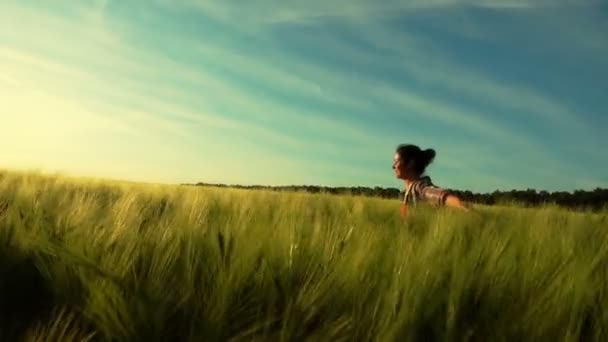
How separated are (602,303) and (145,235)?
1.16 metres

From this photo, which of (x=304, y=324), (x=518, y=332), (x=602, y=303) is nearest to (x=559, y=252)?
(x=602, y=303)

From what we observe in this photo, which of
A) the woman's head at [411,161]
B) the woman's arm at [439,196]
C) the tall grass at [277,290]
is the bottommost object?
the tall grass at [277,290]

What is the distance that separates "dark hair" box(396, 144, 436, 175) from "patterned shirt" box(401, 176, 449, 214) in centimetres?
25

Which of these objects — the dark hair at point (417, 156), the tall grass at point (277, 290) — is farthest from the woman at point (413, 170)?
the tall grass at point (277, 290)

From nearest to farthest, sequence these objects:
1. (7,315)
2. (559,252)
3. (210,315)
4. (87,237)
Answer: (210,315)
(7,315)
(87,237)
(559,252)

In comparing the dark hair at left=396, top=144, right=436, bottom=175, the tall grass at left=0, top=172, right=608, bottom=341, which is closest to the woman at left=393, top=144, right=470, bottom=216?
the dark hair at left=396, top=144, right=436, bottom=175

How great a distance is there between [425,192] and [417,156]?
557mm

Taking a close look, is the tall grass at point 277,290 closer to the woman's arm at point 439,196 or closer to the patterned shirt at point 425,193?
the woman's arm at point 439,196

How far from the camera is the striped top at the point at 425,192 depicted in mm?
4500

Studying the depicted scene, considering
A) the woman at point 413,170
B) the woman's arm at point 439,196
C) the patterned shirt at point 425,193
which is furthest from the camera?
the woman at point 413,170

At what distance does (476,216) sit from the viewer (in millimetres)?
3572

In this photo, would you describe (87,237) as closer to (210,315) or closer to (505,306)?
(210,315)

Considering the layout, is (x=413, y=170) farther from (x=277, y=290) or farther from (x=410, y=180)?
(x=277, y=290)

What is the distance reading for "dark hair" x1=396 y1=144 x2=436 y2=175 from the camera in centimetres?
518
